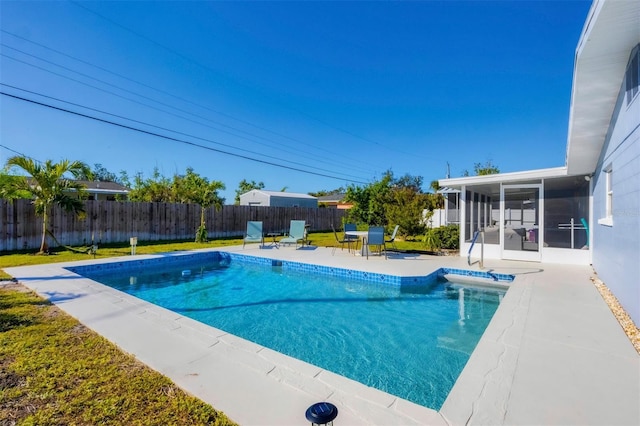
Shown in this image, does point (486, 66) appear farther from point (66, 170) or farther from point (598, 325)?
point (66, 170)

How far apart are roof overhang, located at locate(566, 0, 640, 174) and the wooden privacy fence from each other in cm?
1402

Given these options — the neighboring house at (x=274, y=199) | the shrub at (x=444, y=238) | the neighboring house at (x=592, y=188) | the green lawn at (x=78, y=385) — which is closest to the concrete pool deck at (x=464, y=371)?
the green lawn at (x=78, y=385)

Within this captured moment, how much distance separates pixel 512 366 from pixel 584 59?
454cm

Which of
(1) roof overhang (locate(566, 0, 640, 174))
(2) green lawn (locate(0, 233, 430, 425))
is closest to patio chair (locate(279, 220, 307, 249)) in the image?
(1) roof overhang (locate(566, 0, 640, 174))

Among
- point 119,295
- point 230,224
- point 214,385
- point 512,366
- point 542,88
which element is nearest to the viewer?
point 214,385

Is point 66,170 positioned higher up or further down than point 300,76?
further down

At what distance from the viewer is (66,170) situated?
36.1ft

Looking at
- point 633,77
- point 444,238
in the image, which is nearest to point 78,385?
→ point 633,77

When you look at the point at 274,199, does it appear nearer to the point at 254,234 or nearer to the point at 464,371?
the point at 254,234

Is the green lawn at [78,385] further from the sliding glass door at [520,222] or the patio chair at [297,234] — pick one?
the sliding glass door at [520,222]

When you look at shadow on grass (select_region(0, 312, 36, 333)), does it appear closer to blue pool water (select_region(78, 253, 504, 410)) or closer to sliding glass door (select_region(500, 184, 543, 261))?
blue pool water (select_region(78, 253, 504, 410))

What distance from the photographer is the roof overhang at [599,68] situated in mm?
3781

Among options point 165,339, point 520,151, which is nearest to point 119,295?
point 165,339

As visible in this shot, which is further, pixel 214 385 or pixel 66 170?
pixel 66 170
